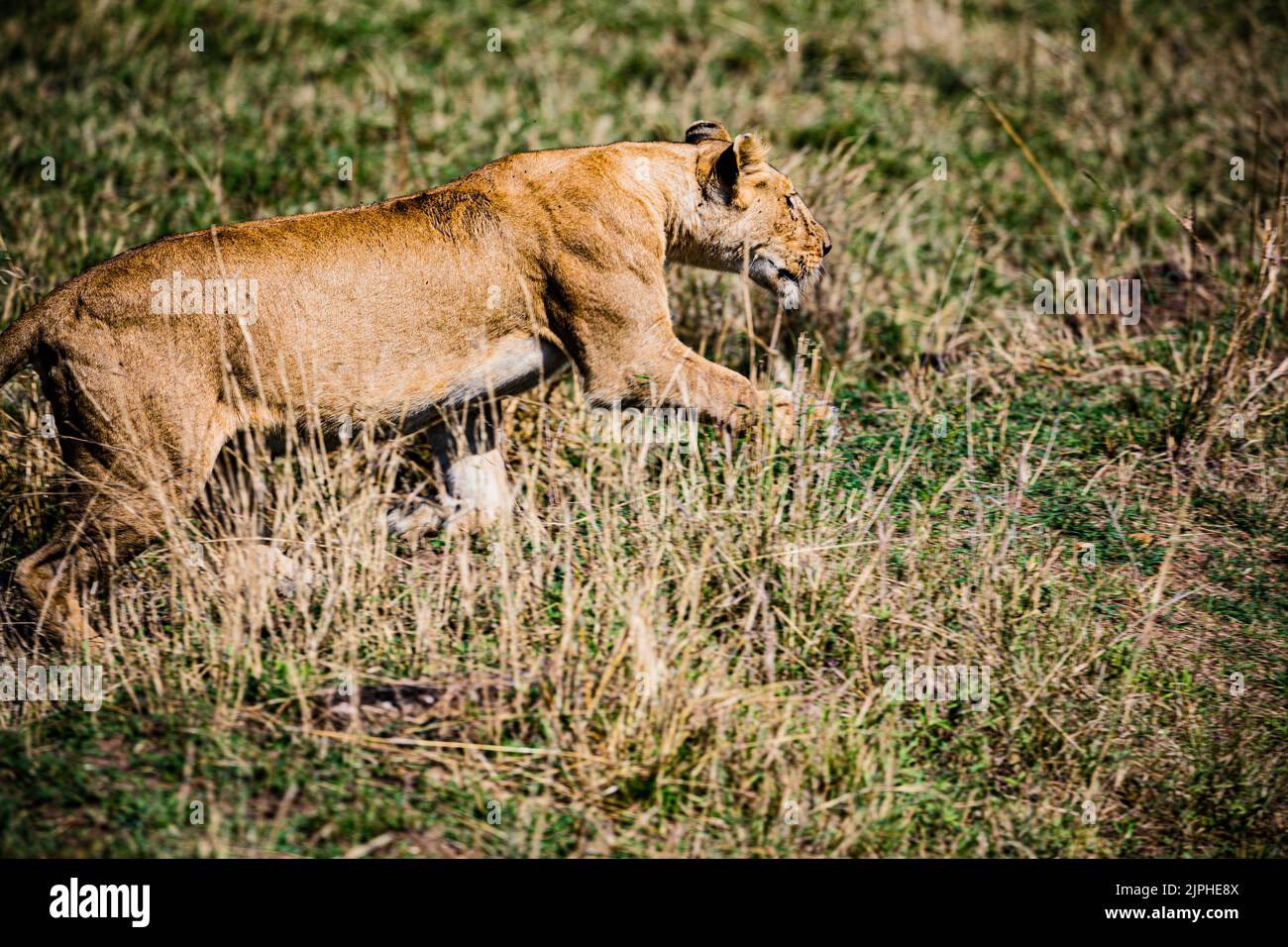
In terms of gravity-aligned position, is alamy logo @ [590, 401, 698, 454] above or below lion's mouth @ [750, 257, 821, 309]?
below

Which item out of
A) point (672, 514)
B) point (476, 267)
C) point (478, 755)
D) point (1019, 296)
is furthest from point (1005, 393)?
point (478, 755)

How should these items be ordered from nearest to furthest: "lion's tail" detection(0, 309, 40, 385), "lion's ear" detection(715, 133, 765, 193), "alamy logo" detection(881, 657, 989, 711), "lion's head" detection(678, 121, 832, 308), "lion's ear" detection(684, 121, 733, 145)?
"alamy logo" detection(881, 657, 989, 711), "lion's tail" detection(0, 309, 40, 385), "lion's ear" detection(715, 133, 765, 193), "lion's head" detection(678, 121, 832, 308), "lion's ear" detection(684, 121, 733, 145)

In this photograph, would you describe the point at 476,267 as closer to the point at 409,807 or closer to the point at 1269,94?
the point at 409,807

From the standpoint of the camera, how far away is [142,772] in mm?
4000

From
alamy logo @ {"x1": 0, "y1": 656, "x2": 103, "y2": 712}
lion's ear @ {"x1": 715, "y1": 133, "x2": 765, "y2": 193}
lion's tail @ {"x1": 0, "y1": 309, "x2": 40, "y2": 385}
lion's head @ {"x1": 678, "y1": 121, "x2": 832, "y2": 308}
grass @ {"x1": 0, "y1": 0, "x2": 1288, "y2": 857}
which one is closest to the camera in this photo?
grass @ {"x1": 0, "y1": 0, "x2": 1288, "y2": 857}

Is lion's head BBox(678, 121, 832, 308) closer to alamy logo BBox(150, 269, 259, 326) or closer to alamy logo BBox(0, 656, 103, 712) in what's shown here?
alamy logo BBox(150, 269, 259, 326)

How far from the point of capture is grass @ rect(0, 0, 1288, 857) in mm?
4047

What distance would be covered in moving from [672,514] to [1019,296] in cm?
339

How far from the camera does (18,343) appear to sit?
459 centimetres

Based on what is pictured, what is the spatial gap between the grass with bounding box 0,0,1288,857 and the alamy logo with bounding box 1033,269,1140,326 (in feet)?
0.41
